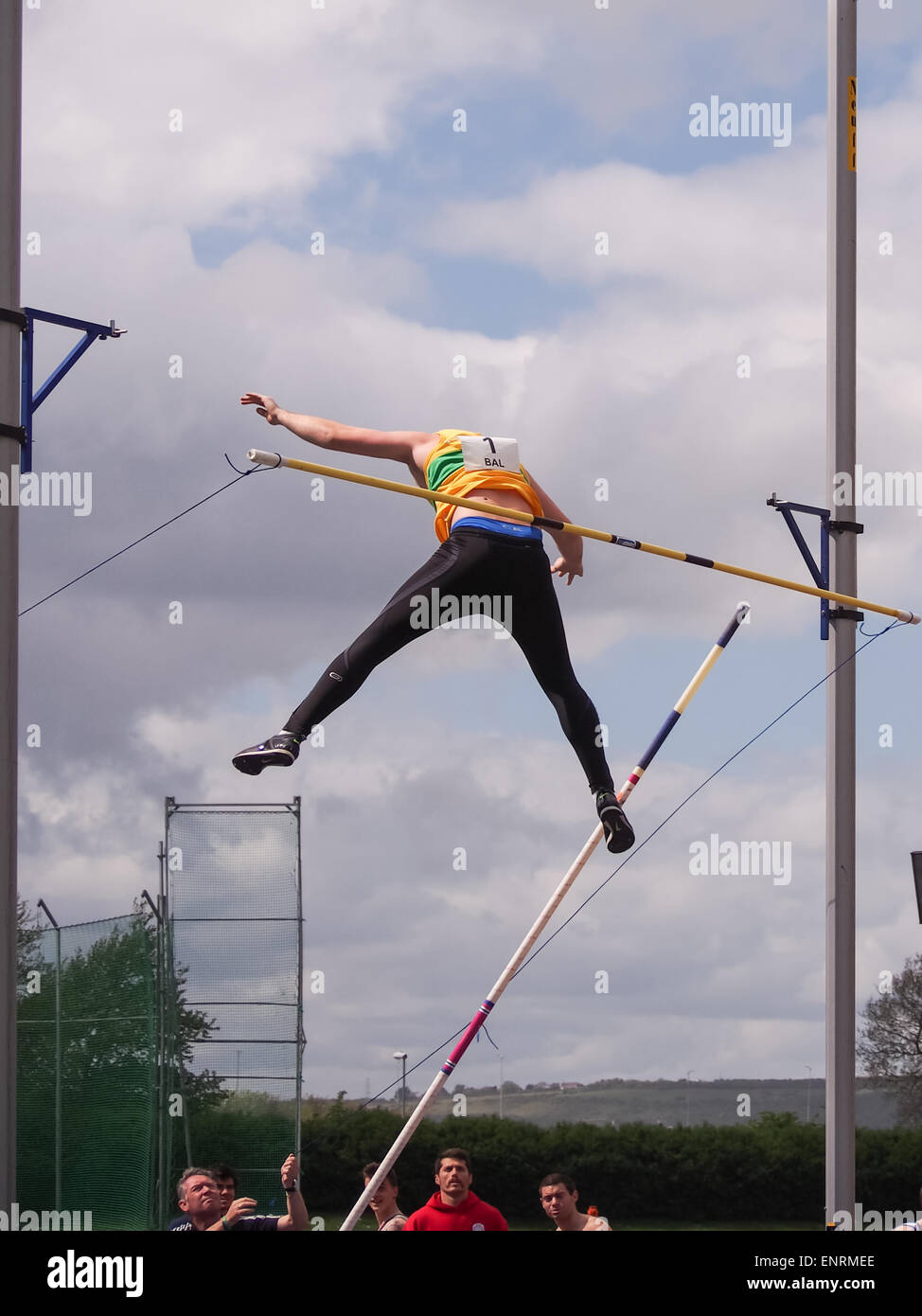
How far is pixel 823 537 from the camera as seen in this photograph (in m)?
11.3

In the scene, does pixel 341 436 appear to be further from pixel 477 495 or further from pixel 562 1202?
pixel 562 1202

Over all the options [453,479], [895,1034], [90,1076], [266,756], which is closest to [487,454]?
[453,479]

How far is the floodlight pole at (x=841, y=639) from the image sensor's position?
1059 cm

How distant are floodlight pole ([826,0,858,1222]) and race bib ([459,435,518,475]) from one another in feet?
12.2

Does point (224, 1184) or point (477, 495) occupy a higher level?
point (477, 495)

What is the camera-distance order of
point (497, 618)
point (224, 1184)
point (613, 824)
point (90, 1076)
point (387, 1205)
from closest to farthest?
1. point (224, 1184)
2. point (497, 618)
3. point (613, 824)
4. point (387, 1205)
5. point (90, 1076)

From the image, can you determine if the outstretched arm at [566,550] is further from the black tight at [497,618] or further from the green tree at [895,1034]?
the green tree at [895,1034]

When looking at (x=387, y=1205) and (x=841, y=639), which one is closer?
(x=387, y=1205)

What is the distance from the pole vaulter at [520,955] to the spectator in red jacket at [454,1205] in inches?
8.5

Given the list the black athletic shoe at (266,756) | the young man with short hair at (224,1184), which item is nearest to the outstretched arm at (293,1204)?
the young man with short hair at (224,1184)

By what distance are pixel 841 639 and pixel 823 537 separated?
0.68 metres

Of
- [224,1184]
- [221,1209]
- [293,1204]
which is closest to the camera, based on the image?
[221,1209]
